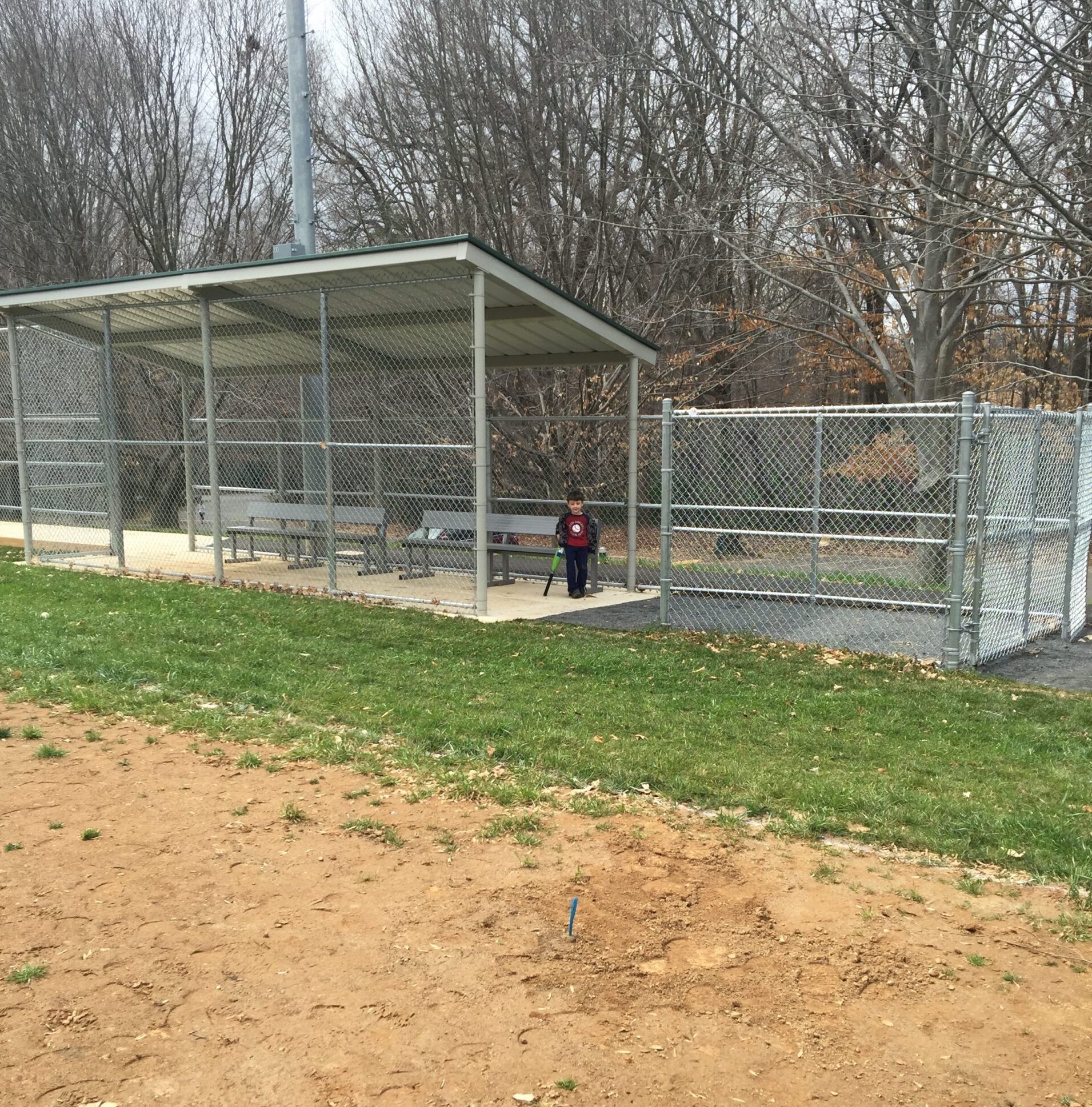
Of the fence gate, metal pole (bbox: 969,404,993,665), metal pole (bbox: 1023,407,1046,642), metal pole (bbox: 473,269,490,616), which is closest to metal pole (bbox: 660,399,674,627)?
metal pole (bbox: 473,269,490,616)

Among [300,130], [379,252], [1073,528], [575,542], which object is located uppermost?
[300,130]

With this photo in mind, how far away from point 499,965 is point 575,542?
772 centimetres

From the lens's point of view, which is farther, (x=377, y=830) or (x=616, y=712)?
(x=616, y=712)

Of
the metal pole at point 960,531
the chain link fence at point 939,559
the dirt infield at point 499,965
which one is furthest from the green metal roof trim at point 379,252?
the dirt infield at point 499,965

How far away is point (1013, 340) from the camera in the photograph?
1964 cm

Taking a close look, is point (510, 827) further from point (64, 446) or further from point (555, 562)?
point (64, 446)

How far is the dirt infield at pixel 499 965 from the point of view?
104 inches

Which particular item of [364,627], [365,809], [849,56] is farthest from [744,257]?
[365,809]

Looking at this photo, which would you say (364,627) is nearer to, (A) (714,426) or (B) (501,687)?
(B) (501,687)

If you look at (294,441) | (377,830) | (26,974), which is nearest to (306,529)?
Answer: (294,441)

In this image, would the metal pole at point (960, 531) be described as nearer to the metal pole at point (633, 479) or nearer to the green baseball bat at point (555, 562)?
the metal pole at point (633, 479)

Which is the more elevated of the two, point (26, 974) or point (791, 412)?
point (791, 412)

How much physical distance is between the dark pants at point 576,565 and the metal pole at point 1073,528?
4.82 metres

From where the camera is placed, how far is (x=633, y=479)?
36.8ft
